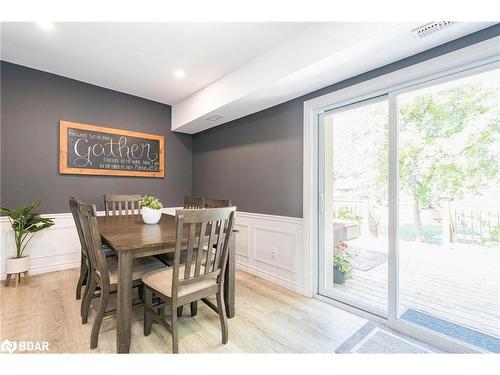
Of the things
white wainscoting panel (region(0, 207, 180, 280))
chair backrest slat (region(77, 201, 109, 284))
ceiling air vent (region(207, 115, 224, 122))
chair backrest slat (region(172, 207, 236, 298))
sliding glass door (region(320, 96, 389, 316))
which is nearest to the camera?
chair backrest slat (region(172, 207, 236, 298))

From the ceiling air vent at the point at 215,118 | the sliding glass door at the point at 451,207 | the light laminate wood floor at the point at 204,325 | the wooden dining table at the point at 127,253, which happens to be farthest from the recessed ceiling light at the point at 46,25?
the sliding glass door at the point at 451,207

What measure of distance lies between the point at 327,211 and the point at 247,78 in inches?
67.4

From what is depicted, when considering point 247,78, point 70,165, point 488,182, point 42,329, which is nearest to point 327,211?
point 488,182

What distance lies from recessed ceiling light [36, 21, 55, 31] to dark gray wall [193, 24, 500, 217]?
7.04 ft

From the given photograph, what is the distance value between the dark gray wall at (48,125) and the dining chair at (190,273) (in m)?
2.27

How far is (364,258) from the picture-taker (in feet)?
8.00

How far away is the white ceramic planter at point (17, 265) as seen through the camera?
8.24ft

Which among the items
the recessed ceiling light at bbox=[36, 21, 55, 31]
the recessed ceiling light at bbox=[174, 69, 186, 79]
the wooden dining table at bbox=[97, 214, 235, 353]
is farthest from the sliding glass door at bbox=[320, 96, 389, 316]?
the recessed ceiling light at bbox=[36, 21, 55, 31]

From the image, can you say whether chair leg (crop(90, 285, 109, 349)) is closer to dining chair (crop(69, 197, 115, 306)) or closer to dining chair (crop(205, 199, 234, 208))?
dining chair (crop(69, 197, 115, 306))

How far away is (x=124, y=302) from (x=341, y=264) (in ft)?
6.97

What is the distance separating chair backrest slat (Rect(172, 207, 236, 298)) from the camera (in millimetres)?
1399

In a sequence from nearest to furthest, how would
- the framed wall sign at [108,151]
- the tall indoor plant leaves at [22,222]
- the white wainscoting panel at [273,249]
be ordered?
the tall indoor plant leaves at [22,222] → the white wainscoting panel at [273,249] → the framed wall sign at [108,151]

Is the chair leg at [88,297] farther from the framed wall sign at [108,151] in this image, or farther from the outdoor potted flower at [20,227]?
the framed wall sign at [108,151]


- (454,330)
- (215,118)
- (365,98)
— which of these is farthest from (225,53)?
(454,330)
